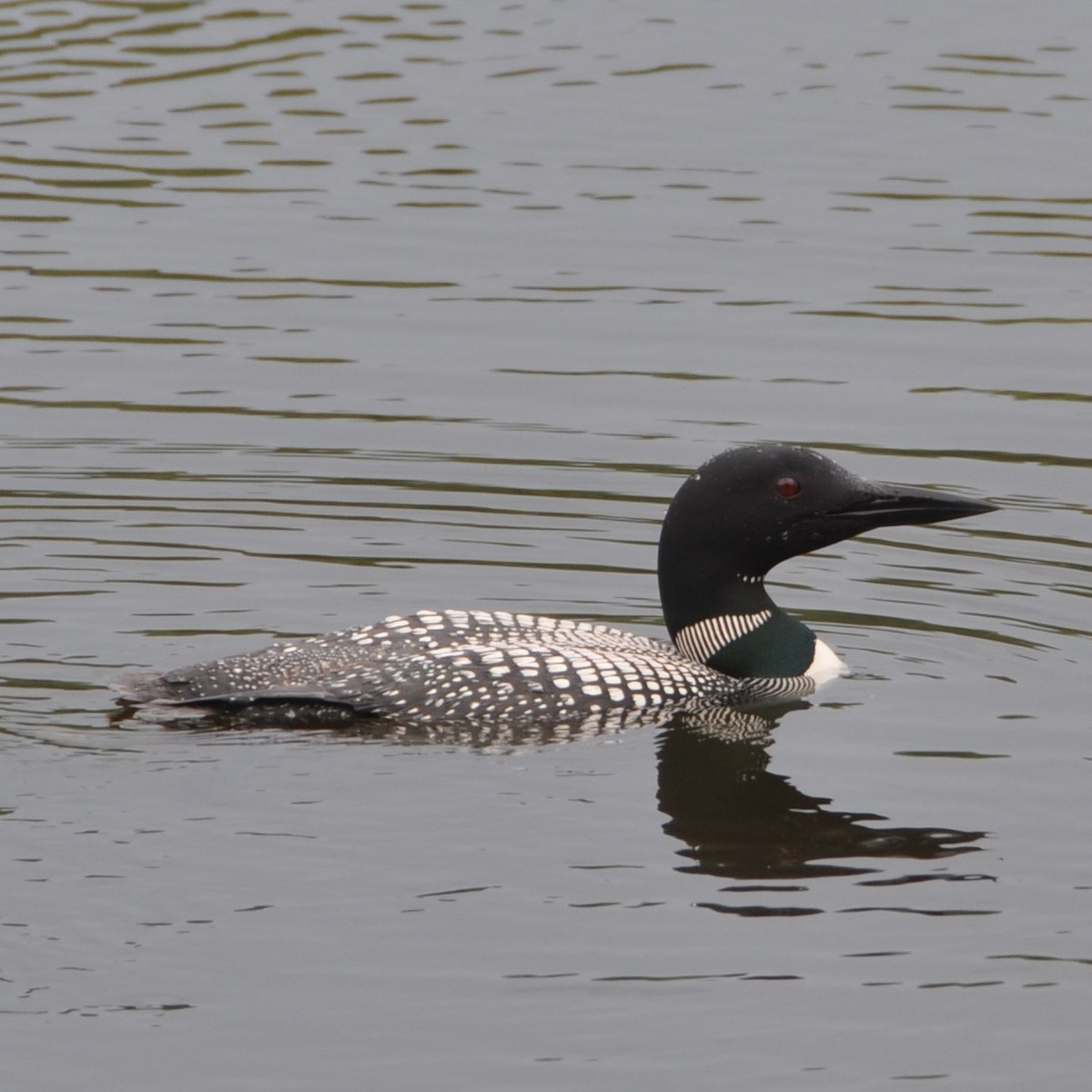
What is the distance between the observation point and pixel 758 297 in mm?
11438

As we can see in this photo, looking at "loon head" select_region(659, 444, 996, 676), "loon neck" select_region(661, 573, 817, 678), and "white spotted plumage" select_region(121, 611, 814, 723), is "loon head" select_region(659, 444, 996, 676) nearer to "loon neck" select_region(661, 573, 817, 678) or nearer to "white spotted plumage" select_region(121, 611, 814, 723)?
"loon neck" select_region(661, 573, 817, 678)

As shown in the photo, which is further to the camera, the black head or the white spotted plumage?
the black head

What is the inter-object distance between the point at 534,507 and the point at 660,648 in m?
1.59

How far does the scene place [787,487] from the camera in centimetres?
781

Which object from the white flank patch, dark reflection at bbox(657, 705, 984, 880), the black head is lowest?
dark reflection at bbox(657, 705, 984, 880)

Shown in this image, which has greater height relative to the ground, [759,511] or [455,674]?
[759,511]

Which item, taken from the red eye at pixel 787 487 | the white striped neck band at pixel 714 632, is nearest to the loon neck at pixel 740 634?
the white striped neck band at pixel 714 632

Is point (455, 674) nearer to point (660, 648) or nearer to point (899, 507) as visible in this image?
point (660, 648)

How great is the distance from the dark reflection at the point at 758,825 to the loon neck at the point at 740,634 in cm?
51

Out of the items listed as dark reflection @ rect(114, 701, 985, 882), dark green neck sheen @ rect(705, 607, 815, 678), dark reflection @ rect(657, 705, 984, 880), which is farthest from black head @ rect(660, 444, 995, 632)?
dark reflection @ rect(657, 705, 984, 880)

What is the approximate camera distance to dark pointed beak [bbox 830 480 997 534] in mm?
7828

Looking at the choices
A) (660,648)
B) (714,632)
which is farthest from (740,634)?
(660,648)

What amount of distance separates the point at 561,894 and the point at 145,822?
1.13 metres

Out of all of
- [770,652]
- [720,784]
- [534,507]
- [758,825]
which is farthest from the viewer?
[534,507]
